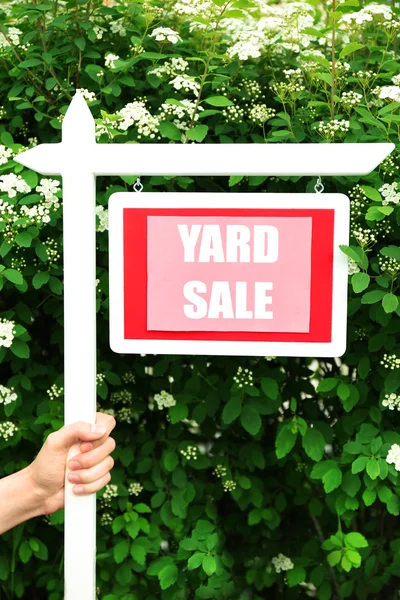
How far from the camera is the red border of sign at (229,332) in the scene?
1295mm

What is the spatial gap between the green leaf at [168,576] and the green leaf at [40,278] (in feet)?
2.93

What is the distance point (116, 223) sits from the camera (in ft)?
4.32

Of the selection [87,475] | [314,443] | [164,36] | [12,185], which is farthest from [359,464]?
[164,36]

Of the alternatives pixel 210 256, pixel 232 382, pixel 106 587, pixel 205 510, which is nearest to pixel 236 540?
pixel 205 510

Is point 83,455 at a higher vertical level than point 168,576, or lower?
higher

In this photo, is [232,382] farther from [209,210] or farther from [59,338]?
[209,210]

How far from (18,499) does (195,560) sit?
0.58m

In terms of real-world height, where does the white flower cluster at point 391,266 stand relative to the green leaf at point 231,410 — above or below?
above

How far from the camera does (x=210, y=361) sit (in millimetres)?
2131

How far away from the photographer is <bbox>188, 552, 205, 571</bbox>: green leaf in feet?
6.35

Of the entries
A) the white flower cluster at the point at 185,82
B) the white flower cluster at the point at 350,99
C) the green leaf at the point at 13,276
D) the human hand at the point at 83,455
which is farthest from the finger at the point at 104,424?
the white flower cluster at the point at 350,99

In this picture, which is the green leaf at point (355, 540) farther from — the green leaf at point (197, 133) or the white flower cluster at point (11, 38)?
the white flower cluster at point (11, 38)

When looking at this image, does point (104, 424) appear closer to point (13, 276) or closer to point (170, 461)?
point (13, 276)

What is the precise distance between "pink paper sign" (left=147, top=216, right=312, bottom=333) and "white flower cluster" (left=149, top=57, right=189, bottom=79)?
2.63ft
